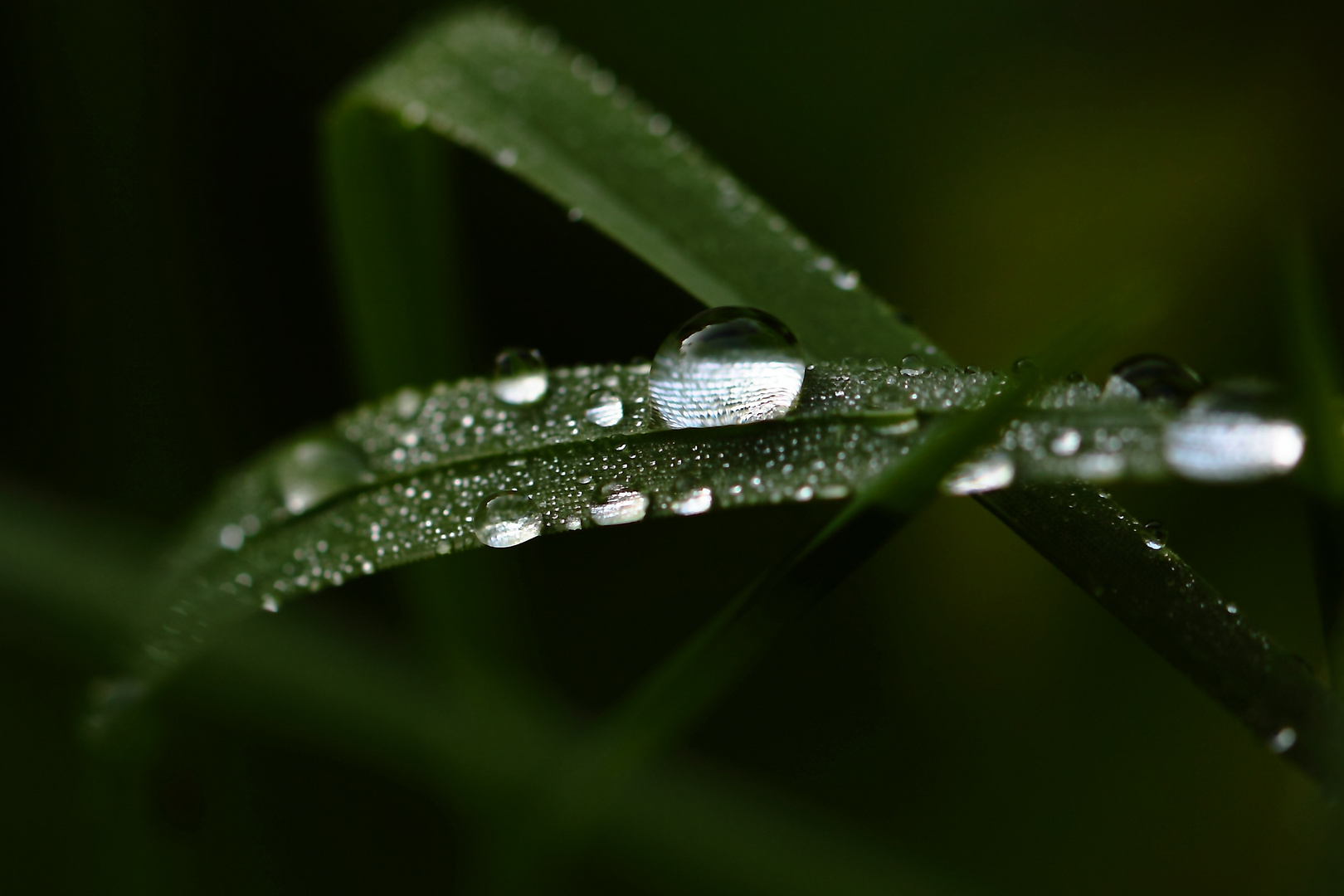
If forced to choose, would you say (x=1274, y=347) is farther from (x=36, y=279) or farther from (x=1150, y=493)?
(x=36, y=279)

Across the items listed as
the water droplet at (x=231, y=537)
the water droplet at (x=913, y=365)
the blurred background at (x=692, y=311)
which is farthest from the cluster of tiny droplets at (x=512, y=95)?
the blurred background at (x=692, y=311)

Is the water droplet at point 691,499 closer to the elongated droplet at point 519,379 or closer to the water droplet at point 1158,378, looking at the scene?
the elongated droplet at point 519,379

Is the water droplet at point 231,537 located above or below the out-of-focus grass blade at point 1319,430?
below

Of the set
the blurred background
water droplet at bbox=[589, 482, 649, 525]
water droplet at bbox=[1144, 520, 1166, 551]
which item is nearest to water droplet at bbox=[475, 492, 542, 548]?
water droplet at bbox=[589, 482, 649, 525]

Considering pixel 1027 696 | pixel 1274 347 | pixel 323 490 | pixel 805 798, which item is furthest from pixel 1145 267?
pixel 323 490

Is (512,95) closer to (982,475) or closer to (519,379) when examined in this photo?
(519,379)

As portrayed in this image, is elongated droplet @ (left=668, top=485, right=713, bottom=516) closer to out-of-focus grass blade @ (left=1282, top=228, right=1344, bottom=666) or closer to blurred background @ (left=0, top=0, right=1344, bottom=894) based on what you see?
out-of-focus grass blade @ (left=1282, top=228, right=1344, bottom=666)
